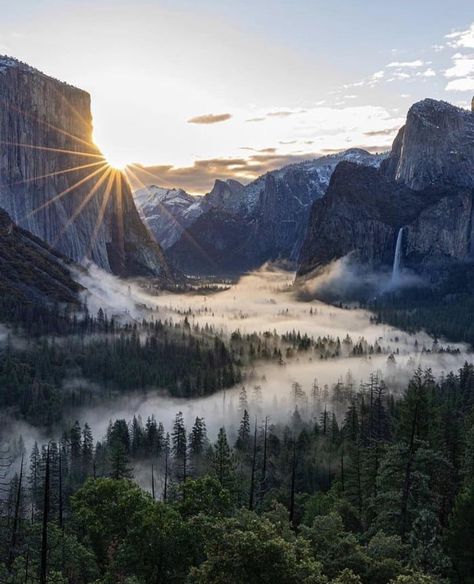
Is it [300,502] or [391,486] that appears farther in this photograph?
[300,502]

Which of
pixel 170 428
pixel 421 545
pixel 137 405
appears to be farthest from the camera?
pixel 137 405

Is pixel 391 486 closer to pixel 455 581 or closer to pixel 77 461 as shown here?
pixel 455 581

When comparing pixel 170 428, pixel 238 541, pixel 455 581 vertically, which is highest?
pixel 238 541

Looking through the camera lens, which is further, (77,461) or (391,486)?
(77,461)

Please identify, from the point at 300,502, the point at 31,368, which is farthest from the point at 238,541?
the point at 31,368

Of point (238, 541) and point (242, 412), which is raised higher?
point (238, 541)

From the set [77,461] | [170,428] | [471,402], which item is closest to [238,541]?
[77,461]

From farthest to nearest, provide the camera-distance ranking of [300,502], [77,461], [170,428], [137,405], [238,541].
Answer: [137,405] < [170,428] < [77,461] < [300,502] < [238,541]

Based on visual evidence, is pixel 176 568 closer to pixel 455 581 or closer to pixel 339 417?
pixel 455 581

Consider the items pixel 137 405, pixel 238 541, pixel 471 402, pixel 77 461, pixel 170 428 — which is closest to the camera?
pixel 238 541
